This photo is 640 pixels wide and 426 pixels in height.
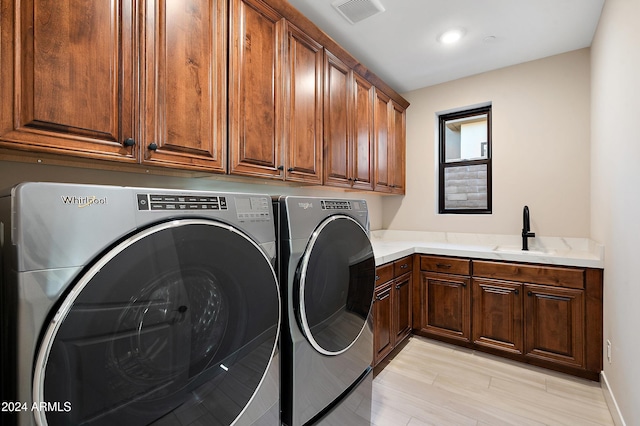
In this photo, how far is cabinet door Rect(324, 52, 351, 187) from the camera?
88.7 inches

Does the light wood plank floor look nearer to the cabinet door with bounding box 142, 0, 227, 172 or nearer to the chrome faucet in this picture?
the chrome faucet

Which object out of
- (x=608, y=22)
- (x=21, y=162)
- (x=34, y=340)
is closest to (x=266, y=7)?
(x=21, y=162)

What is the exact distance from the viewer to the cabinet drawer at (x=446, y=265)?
8.63 feet

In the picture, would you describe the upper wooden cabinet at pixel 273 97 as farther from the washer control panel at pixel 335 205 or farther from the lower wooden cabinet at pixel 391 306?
the lower wooden cabinet at pixel 391 306

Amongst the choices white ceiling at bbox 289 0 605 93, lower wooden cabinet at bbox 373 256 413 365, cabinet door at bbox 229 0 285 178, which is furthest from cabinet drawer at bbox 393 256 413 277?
white ceiling at bbox 289 0 605 93

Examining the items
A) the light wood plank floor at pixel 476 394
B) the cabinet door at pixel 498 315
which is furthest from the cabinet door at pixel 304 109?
the cabinet door at pixel 498 315

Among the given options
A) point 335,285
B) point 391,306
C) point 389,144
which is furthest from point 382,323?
point 389,144

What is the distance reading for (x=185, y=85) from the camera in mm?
1368

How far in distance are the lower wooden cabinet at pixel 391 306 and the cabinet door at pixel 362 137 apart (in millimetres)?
785

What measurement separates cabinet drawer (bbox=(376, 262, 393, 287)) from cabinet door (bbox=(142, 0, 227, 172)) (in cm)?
132

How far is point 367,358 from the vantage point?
5.22ft

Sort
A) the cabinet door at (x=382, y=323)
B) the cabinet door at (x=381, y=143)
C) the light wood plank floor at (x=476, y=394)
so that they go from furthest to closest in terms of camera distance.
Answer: the cabinet door at (x=381, y=143), the cabinet door at (x=382, y=323), the light wood plank floor at (x=476, y=394)

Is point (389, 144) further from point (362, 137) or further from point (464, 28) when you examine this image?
point (464, 28)

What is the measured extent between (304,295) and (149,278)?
1.96ft
